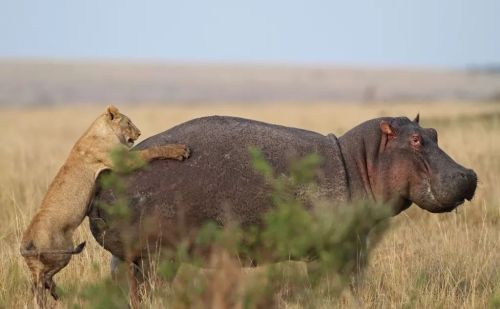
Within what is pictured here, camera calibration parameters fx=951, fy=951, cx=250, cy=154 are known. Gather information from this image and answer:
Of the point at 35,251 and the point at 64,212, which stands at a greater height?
the point at 64,212

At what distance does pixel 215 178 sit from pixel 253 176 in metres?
0.26

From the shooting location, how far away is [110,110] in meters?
7.43

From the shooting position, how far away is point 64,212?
6.34m

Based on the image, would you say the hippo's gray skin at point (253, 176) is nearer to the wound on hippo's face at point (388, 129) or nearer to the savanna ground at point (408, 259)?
the wound on hippo's face at point (388, 129)

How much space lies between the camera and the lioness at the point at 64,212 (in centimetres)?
623

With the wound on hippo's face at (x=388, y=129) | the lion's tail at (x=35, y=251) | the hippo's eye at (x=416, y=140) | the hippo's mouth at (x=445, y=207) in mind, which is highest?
the wound on hippo's face at (x=388, y=129)

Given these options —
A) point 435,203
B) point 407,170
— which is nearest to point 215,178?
point 407,170

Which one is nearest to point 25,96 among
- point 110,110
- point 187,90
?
point 187,90

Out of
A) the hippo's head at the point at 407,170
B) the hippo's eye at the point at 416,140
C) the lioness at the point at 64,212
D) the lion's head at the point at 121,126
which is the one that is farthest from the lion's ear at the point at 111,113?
the hippo's eye at the point at 416,140

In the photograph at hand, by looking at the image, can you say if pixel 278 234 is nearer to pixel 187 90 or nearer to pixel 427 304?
pixel 427 304

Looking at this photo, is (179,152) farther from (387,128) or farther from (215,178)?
(387,128)

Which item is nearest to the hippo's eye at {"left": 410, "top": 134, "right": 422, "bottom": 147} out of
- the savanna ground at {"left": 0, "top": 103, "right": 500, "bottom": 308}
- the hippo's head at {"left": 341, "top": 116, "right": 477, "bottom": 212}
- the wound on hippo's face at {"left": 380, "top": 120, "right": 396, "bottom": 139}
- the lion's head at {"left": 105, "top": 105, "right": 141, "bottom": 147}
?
the hippo's head at {"left": 341, "top": 116, "right": 477, "bottom": 212}

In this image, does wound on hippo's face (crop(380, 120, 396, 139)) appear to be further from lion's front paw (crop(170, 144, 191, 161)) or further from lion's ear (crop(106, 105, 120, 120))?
lion's ear (crop(106, 105, 120, 120))

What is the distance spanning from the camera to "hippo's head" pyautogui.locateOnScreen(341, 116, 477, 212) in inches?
265
